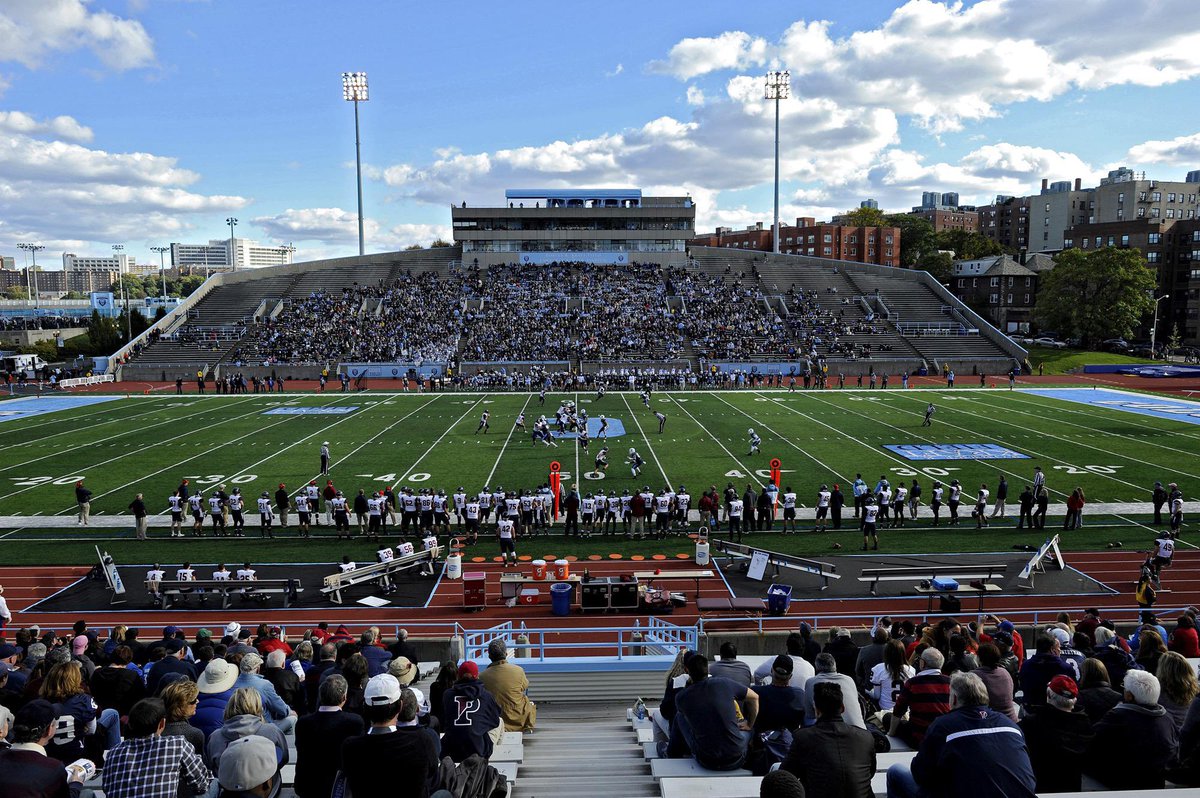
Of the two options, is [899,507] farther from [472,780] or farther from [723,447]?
[472,780]

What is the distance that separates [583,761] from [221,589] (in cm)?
1128

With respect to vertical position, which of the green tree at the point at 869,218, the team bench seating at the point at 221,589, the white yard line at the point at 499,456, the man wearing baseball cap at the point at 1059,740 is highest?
the green tree at the point at 869,218

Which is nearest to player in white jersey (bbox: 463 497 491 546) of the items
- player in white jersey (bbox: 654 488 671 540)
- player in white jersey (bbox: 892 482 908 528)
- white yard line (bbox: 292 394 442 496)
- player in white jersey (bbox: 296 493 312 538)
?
player in white jersey (bbox: 296 493 312 538)

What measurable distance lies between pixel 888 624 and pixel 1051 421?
31226mm

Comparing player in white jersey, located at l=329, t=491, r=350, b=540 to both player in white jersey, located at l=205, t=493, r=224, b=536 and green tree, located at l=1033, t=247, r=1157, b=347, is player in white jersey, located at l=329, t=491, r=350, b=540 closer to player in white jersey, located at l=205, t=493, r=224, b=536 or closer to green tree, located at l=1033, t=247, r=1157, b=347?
player in white jersey, located at l=205, t=493, r=224, b=536

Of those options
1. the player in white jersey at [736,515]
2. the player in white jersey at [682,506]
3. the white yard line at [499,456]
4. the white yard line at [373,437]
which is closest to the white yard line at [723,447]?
the player in white jersey at [736,515]

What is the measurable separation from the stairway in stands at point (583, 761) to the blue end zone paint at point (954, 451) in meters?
22.3

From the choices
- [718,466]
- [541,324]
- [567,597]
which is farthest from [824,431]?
[541,324]

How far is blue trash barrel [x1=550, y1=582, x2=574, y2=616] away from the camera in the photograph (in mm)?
14570

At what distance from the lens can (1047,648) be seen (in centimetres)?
689

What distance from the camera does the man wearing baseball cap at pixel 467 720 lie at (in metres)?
5.45

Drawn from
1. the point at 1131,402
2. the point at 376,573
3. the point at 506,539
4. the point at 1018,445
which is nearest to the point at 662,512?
the point at 506,539

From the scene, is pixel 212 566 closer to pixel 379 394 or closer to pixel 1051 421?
pixel 379 394

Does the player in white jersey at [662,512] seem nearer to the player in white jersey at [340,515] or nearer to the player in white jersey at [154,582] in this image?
the player in white jersey at [340,515]
